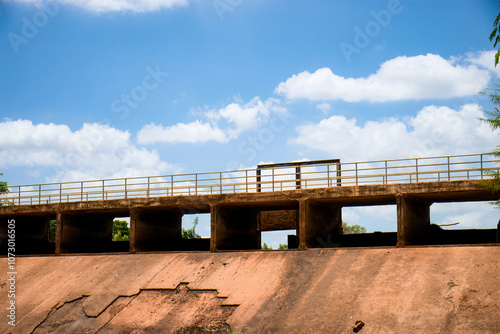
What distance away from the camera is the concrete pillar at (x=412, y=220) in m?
27.2

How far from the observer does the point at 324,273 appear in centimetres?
2555

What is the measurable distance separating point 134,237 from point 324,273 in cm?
1240

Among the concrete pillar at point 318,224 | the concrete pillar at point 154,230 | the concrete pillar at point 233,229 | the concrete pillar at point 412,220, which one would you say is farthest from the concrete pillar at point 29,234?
the concrete pillar at point 412,220

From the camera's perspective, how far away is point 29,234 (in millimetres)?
40094

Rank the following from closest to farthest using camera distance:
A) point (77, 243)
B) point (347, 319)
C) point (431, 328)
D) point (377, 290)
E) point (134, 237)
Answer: point (431, 328) < point (347, 319) < point (377, 290) < point (134, 237) < point (77, 243)

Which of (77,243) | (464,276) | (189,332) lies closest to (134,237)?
(77,243)

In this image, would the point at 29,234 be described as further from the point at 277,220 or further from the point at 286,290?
the point at 286,290

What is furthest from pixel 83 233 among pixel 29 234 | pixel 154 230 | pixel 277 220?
pixel 277 220

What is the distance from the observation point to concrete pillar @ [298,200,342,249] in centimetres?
2895

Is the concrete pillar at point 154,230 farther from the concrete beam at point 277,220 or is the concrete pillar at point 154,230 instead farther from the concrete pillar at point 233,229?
the concrete beam at point 277,220

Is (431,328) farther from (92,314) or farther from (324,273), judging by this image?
(92,314)

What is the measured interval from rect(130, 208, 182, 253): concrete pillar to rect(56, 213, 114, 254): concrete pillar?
4.76 metres

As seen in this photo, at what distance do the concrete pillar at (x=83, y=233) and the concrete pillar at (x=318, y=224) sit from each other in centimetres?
1513
